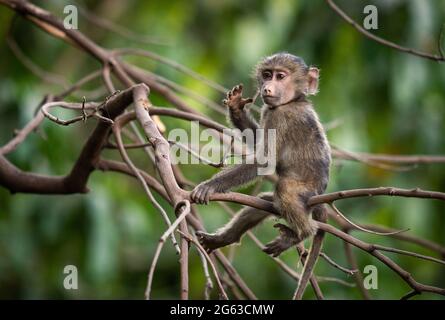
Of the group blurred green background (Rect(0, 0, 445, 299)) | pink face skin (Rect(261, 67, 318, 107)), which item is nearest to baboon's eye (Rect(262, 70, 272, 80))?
pink face skin (Rect(261, 67, 318, 107))

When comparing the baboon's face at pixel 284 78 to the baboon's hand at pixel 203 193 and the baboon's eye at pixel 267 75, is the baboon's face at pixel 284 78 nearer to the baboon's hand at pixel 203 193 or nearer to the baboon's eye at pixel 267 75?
the baboon's eye at pixel 267 75

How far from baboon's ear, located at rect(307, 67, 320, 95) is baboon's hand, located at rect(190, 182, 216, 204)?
128cm

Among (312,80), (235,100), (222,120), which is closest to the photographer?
(235,100)

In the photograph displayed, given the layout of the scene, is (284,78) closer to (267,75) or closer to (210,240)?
(267,75)

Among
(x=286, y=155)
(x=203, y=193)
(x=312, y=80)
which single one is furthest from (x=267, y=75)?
(x=203, y=193)

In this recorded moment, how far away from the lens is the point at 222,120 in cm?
988

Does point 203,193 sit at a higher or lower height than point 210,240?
higher

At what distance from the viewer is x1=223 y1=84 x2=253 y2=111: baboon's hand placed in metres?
4.80

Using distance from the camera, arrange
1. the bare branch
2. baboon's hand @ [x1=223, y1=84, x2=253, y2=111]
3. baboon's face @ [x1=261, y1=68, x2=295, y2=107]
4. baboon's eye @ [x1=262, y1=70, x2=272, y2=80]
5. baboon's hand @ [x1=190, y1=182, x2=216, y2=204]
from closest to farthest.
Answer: baboon's hand @ [x1=190, y1=182, x2=216, y2=204]
the bare branch
baboon's hand @ [x1=223, y1=84, x2=253, y2=111]
baboon's face @ [x1=261, y1=68, x2=295, y2=107]
baboon's eye @ [x1=262, y1=70, x2=272, y2=80]

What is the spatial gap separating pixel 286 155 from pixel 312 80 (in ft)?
2.11

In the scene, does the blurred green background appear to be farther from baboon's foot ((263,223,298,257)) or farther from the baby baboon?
baboon's foot ((263,223,298,257))

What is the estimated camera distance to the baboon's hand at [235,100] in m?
4.80
